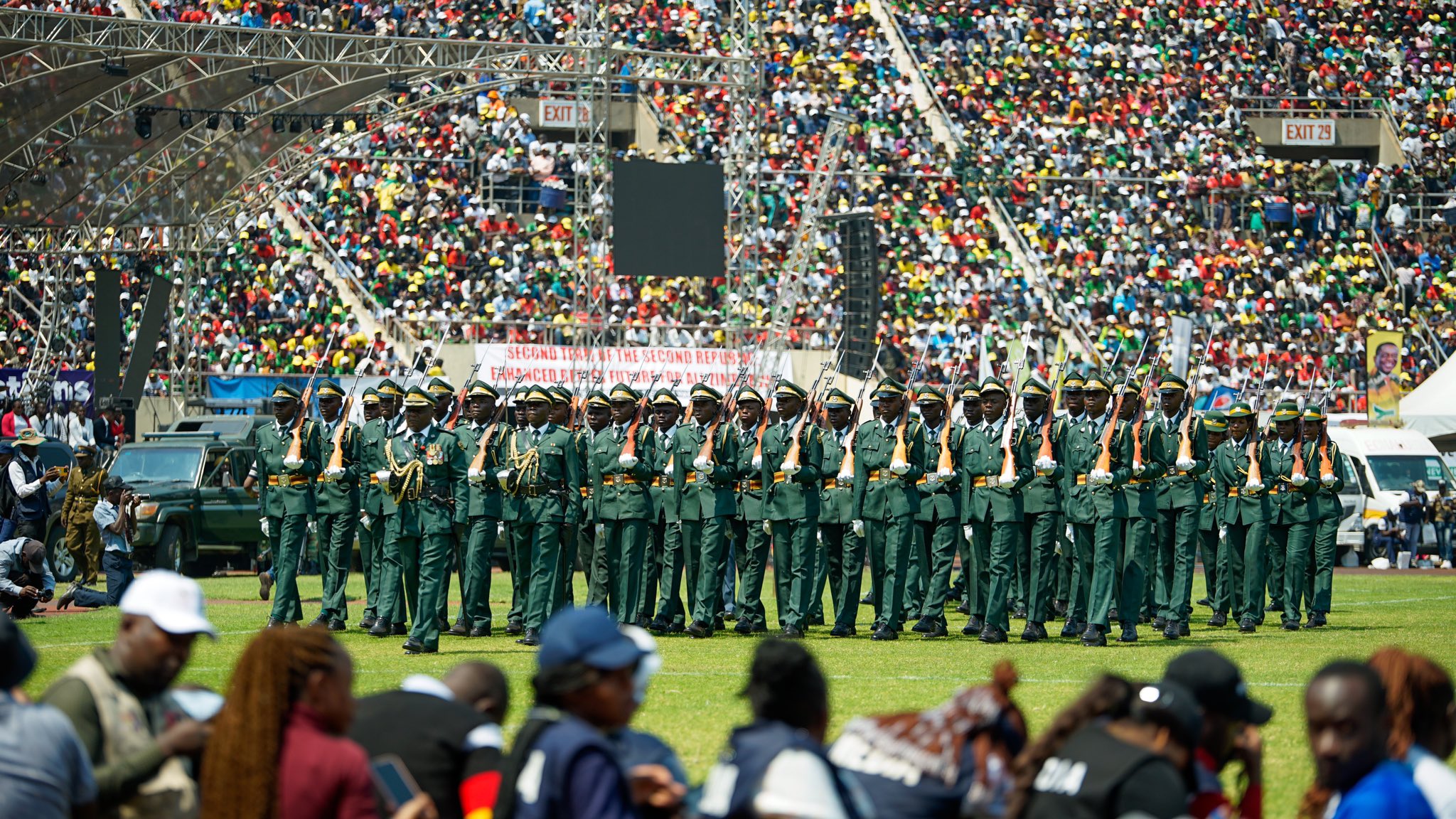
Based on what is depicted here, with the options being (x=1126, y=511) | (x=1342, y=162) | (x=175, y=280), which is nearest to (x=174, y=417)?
(x=175, y=280)

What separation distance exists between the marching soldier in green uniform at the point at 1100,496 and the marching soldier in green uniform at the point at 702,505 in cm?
296

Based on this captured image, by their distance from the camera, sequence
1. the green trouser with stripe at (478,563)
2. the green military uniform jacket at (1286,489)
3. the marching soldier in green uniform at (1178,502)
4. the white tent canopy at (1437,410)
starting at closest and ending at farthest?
the green trouser with stripe at (478,563), the marching soldier in green uniform at (1178,502), the green military uniform jacket at (1286,489), the white tent canopy at (1437,410)

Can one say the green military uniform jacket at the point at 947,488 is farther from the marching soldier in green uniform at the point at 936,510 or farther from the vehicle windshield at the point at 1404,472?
the vehicle windshield at the point at 1404,472

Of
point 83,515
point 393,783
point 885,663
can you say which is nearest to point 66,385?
point 83,515

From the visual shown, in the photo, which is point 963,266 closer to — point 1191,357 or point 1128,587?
point 1191,357

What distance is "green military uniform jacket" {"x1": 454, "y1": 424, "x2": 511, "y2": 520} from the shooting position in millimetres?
15539

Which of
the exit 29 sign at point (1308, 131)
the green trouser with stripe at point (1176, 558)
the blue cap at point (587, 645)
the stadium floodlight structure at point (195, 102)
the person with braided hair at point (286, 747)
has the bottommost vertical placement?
the green trouser with stripe at point (1176, 558)

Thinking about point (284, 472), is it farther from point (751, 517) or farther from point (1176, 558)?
point (1176, 558)

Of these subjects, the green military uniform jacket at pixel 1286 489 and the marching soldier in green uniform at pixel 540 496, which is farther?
the green military uniform jacket at pixel 1286 489

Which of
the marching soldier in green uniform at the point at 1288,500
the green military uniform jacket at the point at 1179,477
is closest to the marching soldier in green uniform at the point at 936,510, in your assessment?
the green military uniform jacket at the point at 1179,477

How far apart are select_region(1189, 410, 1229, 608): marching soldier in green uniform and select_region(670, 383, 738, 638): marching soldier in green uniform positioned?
5294mm

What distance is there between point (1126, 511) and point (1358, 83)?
114 feet

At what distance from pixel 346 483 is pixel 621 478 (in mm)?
2385

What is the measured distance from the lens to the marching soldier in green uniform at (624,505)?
634 inches
